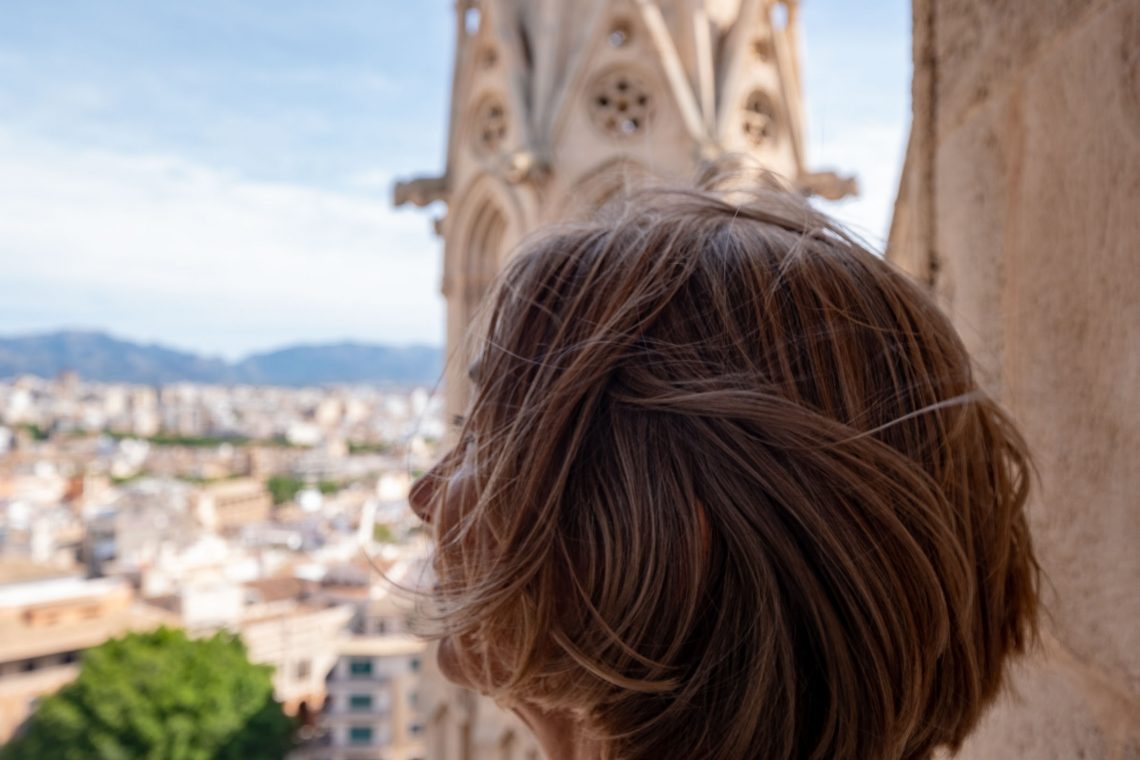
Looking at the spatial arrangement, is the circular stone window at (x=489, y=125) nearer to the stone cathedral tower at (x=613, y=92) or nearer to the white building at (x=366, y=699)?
the stone cathedral tower at (x=613, y=92)

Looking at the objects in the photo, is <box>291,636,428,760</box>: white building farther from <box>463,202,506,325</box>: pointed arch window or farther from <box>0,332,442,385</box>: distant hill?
<box>0,332,442,385</box>: distant hill

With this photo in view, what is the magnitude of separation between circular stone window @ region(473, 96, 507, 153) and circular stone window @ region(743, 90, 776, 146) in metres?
0.87

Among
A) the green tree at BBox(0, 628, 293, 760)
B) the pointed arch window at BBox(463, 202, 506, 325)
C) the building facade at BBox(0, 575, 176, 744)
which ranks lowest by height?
the building facade at BBox(0, 575, 176, 744)

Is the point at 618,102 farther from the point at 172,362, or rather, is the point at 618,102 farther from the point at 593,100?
the point at 172,362

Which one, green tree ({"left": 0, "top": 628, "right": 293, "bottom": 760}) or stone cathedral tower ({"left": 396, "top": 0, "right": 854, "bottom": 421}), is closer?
stone cathedral tower ({"left": 396, "top": 0, "right": 854, "bottom": 421})

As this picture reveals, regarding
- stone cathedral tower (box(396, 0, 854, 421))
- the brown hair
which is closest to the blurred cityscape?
the brown hair

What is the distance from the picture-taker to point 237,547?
2453 centimetres

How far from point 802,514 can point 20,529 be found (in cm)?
2676

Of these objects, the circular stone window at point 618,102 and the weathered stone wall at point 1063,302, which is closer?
the weathered stone wall at point 1063,302

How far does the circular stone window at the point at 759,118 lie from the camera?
374 cm

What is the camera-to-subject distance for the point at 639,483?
1.49ft

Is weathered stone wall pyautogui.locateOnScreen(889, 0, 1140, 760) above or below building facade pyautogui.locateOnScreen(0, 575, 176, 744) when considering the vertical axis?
above

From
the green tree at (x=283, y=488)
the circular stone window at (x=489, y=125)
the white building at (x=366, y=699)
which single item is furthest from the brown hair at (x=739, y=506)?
the green tree at (x=283, y=488)

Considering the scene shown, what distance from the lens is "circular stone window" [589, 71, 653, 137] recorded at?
3.71 m
